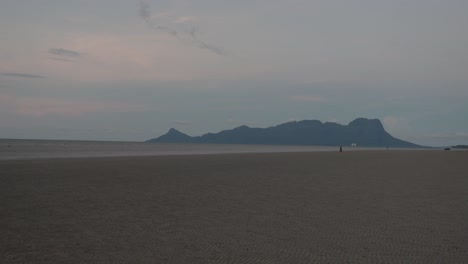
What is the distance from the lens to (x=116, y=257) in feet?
19.2

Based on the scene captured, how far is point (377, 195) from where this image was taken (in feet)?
41.1

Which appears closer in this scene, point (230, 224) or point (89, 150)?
point (230, 224)

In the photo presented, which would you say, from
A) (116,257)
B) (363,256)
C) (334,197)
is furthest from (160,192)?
(363,256)

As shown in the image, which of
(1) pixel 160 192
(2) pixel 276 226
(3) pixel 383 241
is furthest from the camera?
(1) pixel 160 192

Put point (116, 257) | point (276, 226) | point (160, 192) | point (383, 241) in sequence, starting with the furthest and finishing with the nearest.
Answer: point (160, 192), point (276, 226), point (383, 241), point (116, 257)

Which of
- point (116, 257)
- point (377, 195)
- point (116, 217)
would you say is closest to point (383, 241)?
point (116, 257)

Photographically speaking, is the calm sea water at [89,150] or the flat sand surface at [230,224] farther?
the calm sea water at [89,150]

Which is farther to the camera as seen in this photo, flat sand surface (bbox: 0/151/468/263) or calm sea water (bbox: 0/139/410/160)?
calm sea water (bbox: 0/139/410/160)

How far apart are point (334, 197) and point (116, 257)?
7.49 meters

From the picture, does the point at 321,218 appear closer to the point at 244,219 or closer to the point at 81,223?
the point at 244,219

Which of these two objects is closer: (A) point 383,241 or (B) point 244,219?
(A) point 383,241

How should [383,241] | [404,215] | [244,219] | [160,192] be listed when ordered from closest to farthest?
1. [383,241]
2. [244,219]
3. [404,215]
4. [160,192]

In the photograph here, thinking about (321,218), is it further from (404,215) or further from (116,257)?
(116,257)

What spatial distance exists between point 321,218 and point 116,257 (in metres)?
4.39
